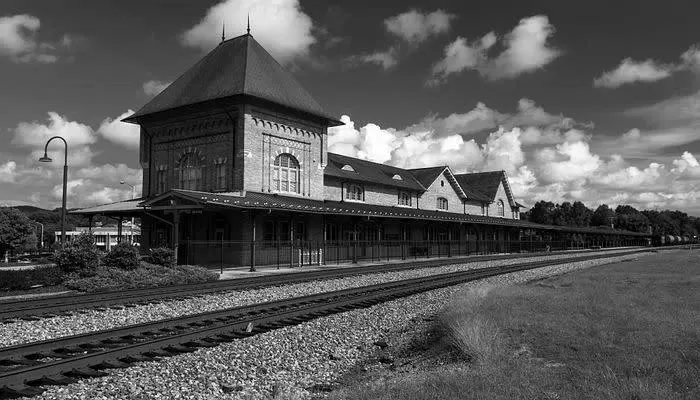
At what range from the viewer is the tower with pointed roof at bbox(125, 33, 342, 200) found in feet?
104

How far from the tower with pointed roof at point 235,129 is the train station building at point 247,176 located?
64mm

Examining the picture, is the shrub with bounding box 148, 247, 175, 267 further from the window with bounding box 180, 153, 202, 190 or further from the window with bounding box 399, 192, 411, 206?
the window with bounding box 399, 192, 411, 206

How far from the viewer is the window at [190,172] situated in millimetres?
33844

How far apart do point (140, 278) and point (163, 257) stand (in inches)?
130

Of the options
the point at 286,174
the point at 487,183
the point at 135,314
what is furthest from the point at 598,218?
the point at 135,314

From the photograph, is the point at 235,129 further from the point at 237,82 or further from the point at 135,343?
the point at 135,343

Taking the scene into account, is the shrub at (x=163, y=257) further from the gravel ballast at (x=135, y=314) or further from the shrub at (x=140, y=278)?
the gravel ballast at (x=135, y=314)

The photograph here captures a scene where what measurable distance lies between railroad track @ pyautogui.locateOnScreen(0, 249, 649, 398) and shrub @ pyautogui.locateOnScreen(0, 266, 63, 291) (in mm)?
8530

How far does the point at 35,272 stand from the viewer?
1794 cm

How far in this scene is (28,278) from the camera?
1698 cm

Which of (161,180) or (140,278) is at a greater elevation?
(161,180)

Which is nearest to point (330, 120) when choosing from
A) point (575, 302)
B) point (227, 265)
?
point (227, 265)

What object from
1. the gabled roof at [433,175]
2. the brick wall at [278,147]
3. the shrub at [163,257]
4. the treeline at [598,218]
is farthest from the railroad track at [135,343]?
the treeline at [598,218]

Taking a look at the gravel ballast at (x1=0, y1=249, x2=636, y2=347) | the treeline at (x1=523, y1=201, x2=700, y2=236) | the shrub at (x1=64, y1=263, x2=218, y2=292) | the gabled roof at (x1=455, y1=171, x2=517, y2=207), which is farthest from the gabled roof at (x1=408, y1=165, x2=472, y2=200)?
the treeline at (x1=523, y1=201, x2=700, y2=236)
